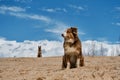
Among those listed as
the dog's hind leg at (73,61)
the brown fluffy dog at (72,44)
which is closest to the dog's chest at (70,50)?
the brown fluffy dog at (72,44)

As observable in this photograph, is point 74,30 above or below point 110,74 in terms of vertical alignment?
above

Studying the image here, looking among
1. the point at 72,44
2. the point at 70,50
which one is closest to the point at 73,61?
the point at 70,50

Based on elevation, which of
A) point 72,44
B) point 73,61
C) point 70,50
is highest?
point 72,44

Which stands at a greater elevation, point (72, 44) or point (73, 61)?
point (72, 44)

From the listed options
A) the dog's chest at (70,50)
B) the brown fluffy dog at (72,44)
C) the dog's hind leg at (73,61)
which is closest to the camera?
the brown fluffy dog at (72,44)

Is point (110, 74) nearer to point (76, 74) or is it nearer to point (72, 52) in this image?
point (76, 74)

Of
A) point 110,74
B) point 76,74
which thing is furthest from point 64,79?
point 110,74

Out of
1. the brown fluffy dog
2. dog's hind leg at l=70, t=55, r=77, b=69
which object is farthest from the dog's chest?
dog's hind leg at l=70, t=55, r=77, b=69

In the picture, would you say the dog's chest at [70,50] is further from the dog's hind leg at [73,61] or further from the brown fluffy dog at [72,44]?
the dog's hind leg at [73,61]

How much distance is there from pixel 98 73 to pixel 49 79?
1444mm

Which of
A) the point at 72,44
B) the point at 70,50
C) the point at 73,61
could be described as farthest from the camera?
the point at 73,61

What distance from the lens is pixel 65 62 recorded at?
1230cm

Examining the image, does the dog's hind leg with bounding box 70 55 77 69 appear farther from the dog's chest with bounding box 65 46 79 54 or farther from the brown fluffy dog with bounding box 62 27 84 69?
the dog's chest with bounding box 65 46 79 54

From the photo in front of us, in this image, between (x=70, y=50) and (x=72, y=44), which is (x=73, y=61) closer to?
(x=70, y=50)
